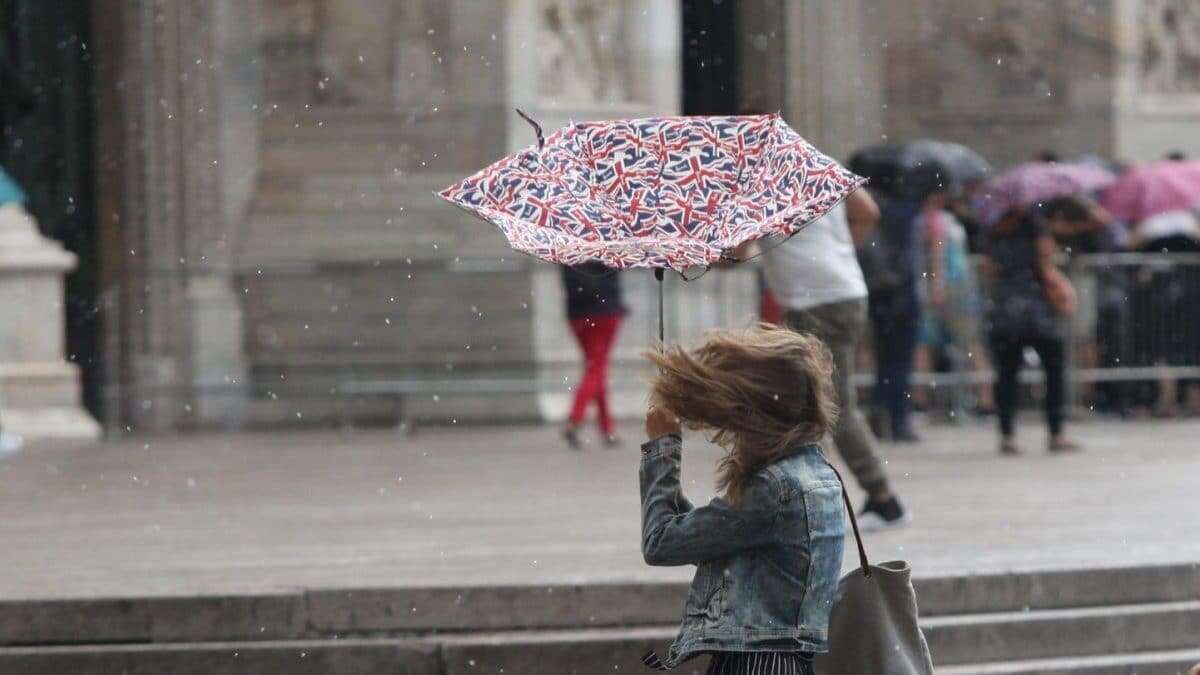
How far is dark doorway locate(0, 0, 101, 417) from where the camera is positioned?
16.6 metres

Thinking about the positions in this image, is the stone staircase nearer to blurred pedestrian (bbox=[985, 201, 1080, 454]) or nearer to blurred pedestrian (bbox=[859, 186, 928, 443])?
blurred pedestrian (bbox=[985, 201, 1080, 454])

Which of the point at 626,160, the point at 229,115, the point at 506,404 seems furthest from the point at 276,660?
the point at 229,115

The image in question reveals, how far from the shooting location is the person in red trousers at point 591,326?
1303cm

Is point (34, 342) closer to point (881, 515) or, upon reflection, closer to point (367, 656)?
point (881, 515)

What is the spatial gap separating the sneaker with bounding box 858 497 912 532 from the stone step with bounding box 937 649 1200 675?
155 centimetres

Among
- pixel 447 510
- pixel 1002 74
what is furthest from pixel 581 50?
pixel 447 510

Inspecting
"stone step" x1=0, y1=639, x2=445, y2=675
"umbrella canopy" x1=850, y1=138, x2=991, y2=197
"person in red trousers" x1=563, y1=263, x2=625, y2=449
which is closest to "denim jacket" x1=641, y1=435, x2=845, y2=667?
"stone step" x1=0, y1=639, x2=445, y2=675

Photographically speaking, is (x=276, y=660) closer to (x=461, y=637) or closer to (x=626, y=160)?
(x=461, y=637)

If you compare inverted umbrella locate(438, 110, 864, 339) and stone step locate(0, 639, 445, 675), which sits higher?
inverted umbrella locate(438, 110, 864, 339)

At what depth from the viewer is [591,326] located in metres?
13.1

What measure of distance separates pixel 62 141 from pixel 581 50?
421 cm

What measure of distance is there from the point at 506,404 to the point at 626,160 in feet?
35.3

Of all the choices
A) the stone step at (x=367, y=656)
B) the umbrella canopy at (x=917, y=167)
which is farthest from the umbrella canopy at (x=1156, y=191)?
the stone step at (x=367, y=656)

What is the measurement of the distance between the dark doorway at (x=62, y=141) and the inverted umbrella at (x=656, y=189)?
39.9 ft
